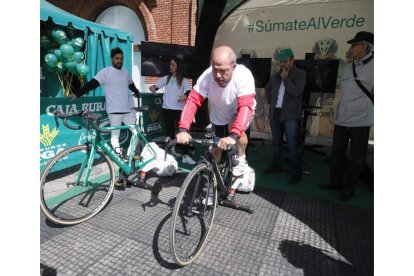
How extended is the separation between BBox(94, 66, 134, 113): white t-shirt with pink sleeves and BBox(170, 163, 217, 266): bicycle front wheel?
2606 millimetres

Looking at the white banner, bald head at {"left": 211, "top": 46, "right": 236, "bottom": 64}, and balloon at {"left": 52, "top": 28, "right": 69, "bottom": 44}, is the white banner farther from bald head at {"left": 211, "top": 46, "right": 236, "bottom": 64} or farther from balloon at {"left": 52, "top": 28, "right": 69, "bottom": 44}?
bald head at {"left": 211, "top": 46, "right": 236, "bottom": 64}

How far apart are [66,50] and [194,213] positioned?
5119mm

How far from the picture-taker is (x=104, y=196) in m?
3.56

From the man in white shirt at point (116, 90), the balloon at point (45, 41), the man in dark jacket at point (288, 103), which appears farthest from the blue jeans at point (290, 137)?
the balloon at point (45, 41)

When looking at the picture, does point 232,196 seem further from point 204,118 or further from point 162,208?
point 204,118

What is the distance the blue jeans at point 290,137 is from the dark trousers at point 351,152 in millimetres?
579

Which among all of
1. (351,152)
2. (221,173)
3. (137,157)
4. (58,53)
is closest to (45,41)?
(58,53)

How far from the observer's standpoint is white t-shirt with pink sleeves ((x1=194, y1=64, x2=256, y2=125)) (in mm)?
2996

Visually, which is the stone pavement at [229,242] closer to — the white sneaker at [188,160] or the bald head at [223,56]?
the white sneaker at [188,160]

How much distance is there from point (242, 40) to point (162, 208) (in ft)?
19.4

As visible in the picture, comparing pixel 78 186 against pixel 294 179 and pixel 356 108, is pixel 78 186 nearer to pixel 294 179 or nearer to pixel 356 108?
pixel 294 179

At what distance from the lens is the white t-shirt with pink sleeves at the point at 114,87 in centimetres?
458

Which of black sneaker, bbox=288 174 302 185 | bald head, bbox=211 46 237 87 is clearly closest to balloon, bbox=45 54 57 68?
bald head, bbox=211 46 237 87

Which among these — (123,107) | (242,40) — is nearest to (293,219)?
(123,107)
